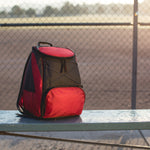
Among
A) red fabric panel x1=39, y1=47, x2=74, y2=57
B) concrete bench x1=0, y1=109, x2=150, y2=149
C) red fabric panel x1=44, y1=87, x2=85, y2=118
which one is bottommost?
concrete bench x1=0, y1=109, x2=150, y2=149

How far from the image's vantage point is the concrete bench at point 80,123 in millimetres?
1858

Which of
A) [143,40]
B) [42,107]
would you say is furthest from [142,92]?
[143,40]

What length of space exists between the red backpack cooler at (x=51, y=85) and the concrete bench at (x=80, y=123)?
66 mm

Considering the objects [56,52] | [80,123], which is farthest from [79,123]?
[56,52]

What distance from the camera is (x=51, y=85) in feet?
6.15

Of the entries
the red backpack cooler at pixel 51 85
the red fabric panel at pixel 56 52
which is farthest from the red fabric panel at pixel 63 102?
the red fabric panel at pixel 56 52

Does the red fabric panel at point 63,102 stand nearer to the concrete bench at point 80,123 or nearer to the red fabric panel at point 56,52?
the concrete bench at point 80,123

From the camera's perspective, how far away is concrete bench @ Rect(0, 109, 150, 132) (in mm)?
1858

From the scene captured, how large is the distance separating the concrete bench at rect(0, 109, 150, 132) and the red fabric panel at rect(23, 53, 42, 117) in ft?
0.25

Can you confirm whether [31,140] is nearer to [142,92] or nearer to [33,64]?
[33,64]

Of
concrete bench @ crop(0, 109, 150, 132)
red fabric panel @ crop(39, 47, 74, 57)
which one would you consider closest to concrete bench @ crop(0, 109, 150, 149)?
concrete bench @ crop(0, 109, 150, 132)

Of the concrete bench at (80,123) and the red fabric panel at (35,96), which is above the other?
the red fabric panel at (35,96)

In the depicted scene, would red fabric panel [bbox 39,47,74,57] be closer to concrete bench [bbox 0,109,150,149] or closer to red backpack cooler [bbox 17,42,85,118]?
red backpack cooler [bbox 17,42,85,118]

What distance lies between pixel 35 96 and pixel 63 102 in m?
0.19
